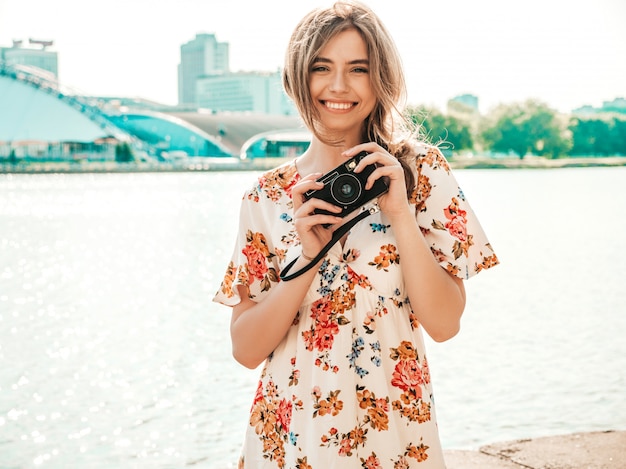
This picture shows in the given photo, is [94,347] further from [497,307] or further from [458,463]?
[458,463]

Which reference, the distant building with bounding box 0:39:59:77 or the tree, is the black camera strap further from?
the distant building with bounding box 0:39:59:77

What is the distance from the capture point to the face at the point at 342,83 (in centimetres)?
161

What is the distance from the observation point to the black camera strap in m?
1.55

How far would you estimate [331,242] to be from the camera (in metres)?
1.56

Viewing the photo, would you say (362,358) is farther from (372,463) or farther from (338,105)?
(338,105)

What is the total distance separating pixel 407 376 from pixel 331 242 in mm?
277

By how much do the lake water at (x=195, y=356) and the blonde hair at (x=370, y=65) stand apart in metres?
3.71

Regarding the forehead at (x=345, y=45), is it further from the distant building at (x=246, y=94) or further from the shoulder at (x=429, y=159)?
the distant building at (x=246, y=94)

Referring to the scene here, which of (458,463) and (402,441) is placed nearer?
(402,441)

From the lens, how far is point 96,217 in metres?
25.2

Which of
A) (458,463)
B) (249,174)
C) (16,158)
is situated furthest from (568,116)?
(458,463)

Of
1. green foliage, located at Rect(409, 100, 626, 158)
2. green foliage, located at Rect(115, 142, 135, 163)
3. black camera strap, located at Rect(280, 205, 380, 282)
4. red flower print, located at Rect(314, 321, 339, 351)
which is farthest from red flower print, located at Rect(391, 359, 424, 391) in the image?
green foliage, located at Rect(409, 100, 626, 158)

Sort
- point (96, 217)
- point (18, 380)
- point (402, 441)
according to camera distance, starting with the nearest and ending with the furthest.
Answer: point (402, 441) → point (18, 380) → point (96, 217)

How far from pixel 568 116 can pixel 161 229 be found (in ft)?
192
